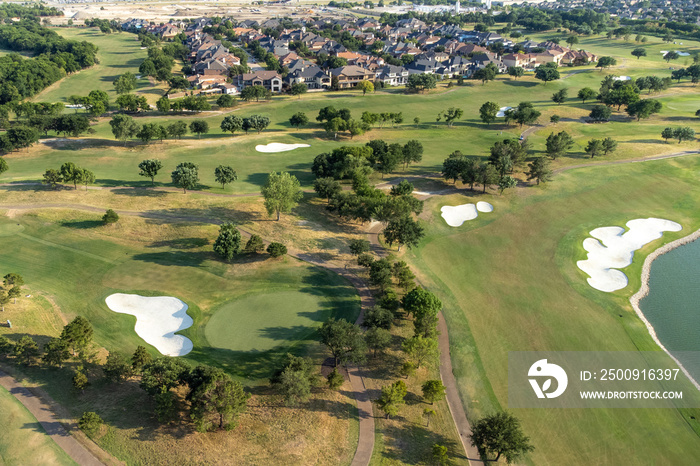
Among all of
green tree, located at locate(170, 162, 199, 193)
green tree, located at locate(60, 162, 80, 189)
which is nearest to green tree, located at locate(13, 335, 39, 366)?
green tree, located at locate(170, 162, 199, 193)

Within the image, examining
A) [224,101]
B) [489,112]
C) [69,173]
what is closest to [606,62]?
[489,112]

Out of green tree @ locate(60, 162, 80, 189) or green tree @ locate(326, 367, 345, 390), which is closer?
green tree @ locate(326, 367, 345, 390)

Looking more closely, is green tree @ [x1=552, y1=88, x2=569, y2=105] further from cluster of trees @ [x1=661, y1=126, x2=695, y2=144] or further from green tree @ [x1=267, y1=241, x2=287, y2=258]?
green tree @ [x1=267, y1=241, x2=287, y2=258]

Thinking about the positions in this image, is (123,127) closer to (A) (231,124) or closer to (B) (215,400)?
(A) (231,124)

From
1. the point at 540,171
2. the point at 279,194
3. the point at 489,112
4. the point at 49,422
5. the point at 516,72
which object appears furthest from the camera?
the point at 516,72

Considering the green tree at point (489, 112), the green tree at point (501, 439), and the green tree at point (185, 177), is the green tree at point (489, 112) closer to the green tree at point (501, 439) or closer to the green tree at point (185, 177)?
the green tree at point (185, 177)

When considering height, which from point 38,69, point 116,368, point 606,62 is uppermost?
point 606,62

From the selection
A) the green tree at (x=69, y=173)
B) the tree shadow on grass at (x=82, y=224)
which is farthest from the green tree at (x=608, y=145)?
the green tree at (x=69, y=173)
